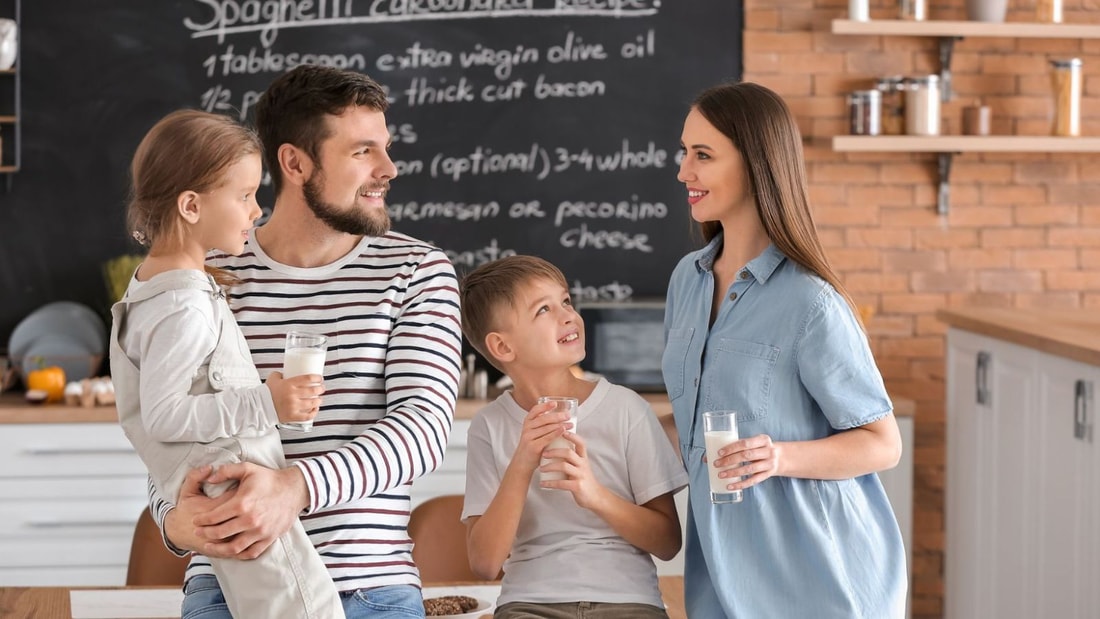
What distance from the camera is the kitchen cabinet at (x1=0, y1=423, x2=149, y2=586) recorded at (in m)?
3.73

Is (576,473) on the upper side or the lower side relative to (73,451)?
upper

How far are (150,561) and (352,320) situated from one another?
0.97m

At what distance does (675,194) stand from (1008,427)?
1.46 meters

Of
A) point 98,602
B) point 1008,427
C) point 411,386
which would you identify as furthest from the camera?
point 1008,427

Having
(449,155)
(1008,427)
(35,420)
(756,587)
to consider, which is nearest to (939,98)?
(1008,427)

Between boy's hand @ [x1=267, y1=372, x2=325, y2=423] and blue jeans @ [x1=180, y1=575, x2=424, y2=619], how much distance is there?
13.4 inches

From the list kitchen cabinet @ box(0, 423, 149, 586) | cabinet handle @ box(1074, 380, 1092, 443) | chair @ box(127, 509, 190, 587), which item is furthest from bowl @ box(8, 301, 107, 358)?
cabinet handle @ box(1074, 380, 1092, 443)

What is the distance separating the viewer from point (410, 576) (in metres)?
1.91

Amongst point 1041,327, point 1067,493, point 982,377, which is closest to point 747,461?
point 1067,493

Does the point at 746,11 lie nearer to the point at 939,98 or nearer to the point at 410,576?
the point at 939,98

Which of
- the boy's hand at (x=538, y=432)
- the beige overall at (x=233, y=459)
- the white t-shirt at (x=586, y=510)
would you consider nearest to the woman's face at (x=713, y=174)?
the white t-shirt at (x=586, y=510)

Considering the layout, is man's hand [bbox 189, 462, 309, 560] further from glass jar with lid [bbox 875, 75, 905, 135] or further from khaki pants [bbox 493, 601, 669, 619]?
glass jar with lid [bbox 875, 75, 905, 135]

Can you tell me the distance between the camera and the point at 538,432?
175 cm

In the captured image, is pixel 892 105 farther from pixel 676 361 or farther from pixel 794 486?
pixel 794 486
